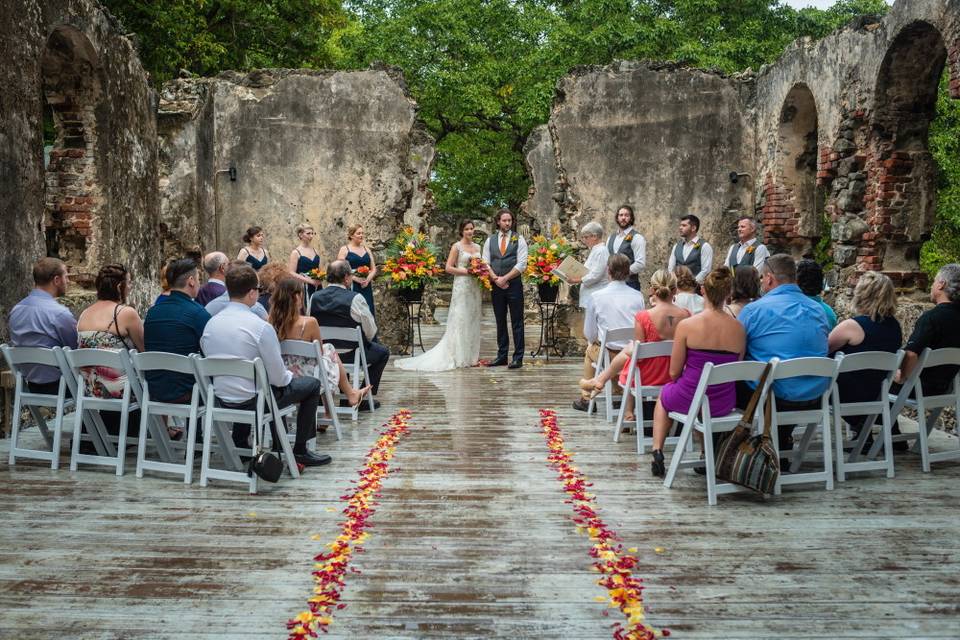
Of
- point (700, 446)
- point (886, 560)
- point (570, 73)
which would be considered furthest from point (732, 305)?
point (570, 73)

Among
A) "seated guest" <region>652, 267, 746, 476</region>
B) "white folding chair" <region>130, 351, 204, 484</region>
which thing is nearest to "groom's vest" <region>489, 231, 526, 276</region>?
"seated guest" <region>652, 267, 746, 476</region>

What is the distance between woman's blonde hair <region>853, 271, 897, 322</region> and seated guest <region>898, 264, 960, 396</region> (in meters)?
0.26

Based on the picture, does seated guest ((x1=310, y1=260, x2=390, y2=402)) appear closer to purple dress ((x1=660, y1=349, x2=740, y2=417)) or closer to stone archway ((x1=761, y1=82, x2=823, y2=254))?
purple dress ((x1=660, y1=349, x2=740, y2=417))

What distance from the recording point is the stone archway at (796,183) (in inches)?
484

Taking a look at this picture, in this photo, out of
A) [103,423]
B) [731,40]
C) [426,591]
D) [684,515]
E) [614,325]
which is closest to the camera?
[426,591]

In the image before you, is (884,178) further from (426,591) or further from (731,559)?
(426,591)

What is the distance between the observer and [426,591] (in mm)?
3947

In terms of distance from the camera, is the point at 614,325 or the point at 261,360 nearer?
the point at 261,360

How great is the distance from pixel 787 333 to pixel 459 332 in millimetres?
6251

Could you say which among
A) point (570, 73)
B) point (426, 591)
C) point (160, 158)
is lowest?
point (426, 591)

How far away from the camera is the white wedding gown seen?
11484 millimetres

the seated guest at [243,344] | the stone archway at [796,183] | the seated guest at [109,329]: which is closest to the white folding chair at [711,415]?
the seated guest at [243,344]

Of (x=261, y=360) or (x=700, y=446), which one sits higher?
(x=261, y=360)

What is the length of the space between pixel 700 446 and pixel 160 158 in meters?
9.99
